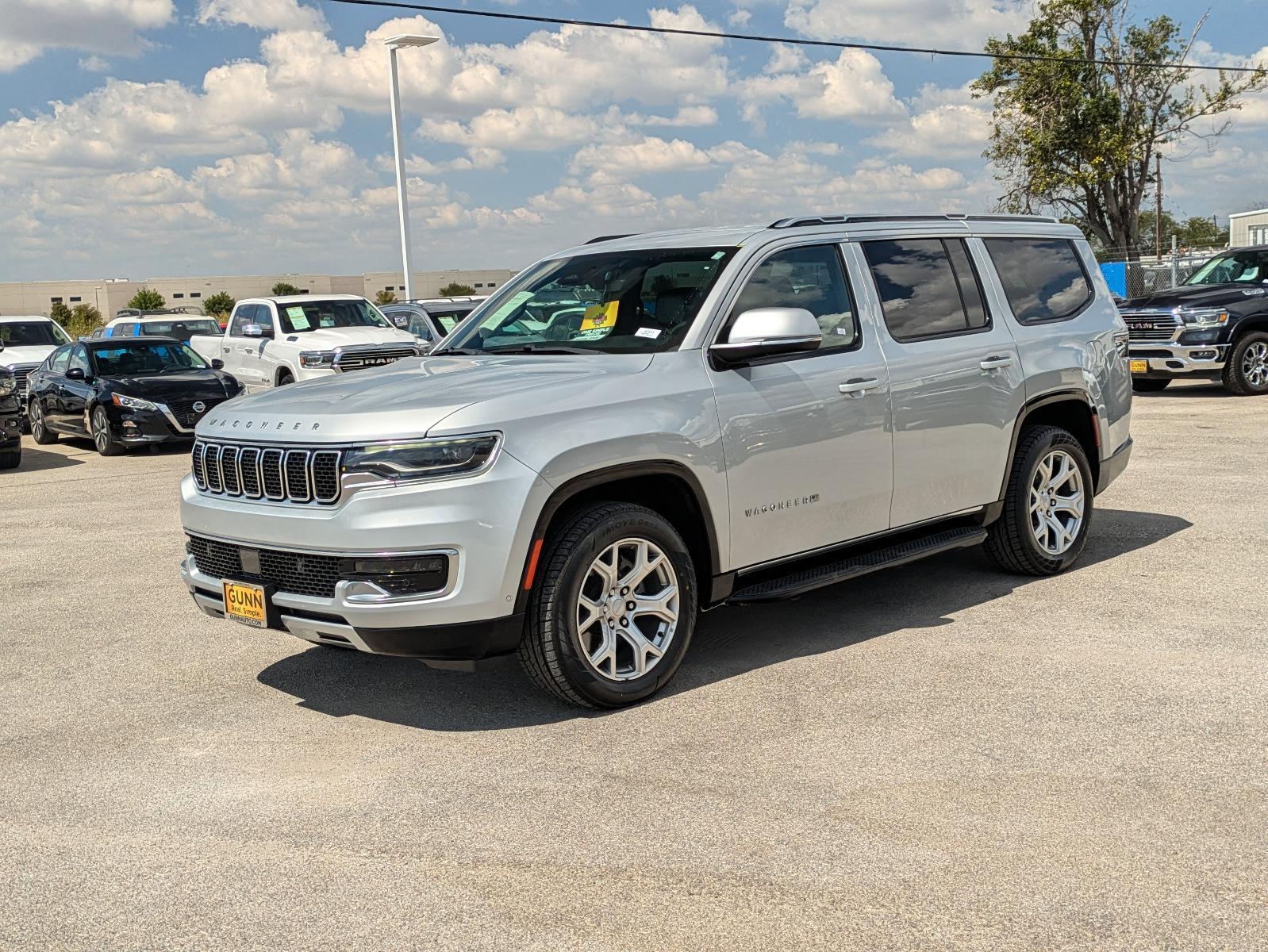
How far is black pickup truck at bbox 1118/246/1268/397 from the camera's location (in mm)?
17906

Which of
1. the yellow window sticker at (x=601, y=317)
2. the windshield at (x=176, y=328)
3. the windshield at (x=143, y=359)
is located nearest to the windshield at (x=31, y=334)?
the windshield at (x=176, y=328)

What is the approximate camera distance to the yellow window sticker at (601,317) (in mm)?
6074

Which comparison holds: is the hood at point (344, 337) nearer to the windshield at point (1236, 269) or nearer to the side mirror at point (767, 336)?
the windshield at point (1236, 269)

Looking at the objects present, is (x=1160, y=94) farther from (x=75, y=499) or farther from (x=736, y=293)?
(x=736, y=293)

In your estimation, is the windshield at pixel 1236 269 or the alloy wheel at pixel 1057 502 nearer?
the alloy wheel at pixel 1057 502

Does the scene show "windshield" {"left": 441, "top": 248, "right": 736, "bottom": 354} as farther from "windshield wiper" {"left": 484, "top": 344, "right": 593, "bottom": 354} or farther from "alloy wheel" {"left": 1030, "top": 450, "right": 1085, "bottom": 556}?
"alloy wheel" {"left": 1030, "top": 450, "right": 1085, "bottom": 556}

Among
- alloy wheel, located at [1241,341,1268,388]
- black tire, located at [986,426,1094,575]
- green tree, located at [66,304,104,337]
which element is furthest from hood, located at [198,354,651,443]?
green tree, located at [66,304,104,337]

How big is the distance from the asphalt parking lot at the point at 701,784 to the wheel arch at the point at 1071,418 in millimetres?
716

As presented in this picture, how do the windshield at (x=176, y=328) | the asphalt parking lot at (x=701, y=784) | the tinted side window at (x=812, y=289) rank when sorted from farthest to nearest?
the windshield at (x=176, y=328) → the tinted side window at (x=812, y=289) → the asphalt parking lot at (x=701, y=784)

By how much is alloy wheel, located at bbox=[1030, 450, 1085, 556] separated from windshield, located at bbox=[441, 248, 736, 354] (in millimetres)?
2470

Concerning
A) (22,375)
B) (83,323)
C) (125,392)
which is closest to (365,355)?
(125,392)

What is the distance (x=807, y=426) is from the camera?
6.01 metres

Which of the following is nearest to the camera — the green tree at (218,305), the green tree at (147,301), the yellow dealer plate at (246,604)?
the yellow dealer plate at (246,604)

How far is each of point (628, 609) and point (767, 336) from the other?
126 cm
